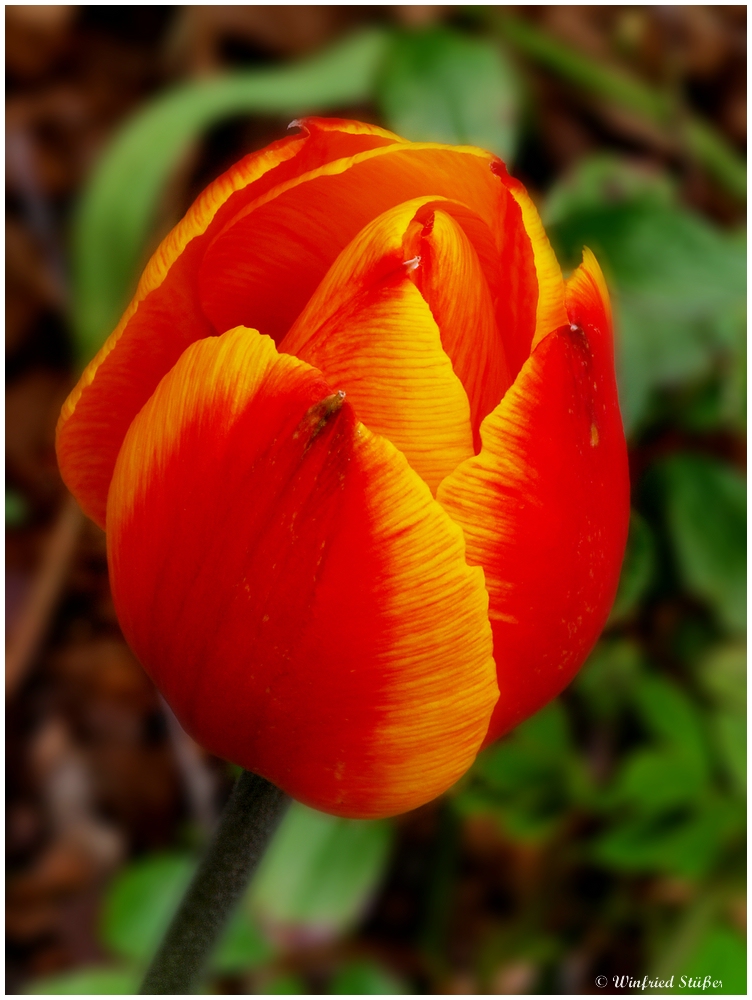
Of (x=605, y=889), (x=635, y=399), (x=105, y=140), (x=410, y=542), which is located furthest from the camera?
(x=105, y=140)

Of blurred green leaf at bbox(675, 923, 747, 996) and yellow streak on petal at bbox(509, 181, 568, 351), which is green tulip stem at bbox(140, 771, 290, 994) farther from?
blurred green leaf at bbox(675, 923, 747, 996)

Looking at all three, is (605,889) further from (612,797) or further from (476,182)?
(476,182)

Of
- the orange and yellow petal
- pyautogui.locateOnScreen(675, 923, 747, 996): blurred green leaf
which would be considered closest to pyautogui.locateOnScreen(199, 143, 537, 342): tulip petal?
the orange and yellow petal

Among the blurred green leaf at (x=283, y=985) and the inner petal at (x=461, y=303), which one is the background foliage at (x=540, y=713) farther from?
the inner petal at (x=461, y=303)

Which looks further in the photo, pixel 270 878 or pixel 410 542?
pixel 270 878

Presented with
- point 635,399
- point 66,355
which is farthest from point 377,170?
point 66,355

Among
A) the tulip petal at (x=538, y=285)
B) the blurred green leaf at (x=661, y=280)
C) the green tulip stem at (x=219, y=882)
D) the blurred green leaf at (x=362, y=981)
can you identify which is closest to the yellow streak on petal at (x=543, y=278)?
the tulip petal at (x=538, y=285)
